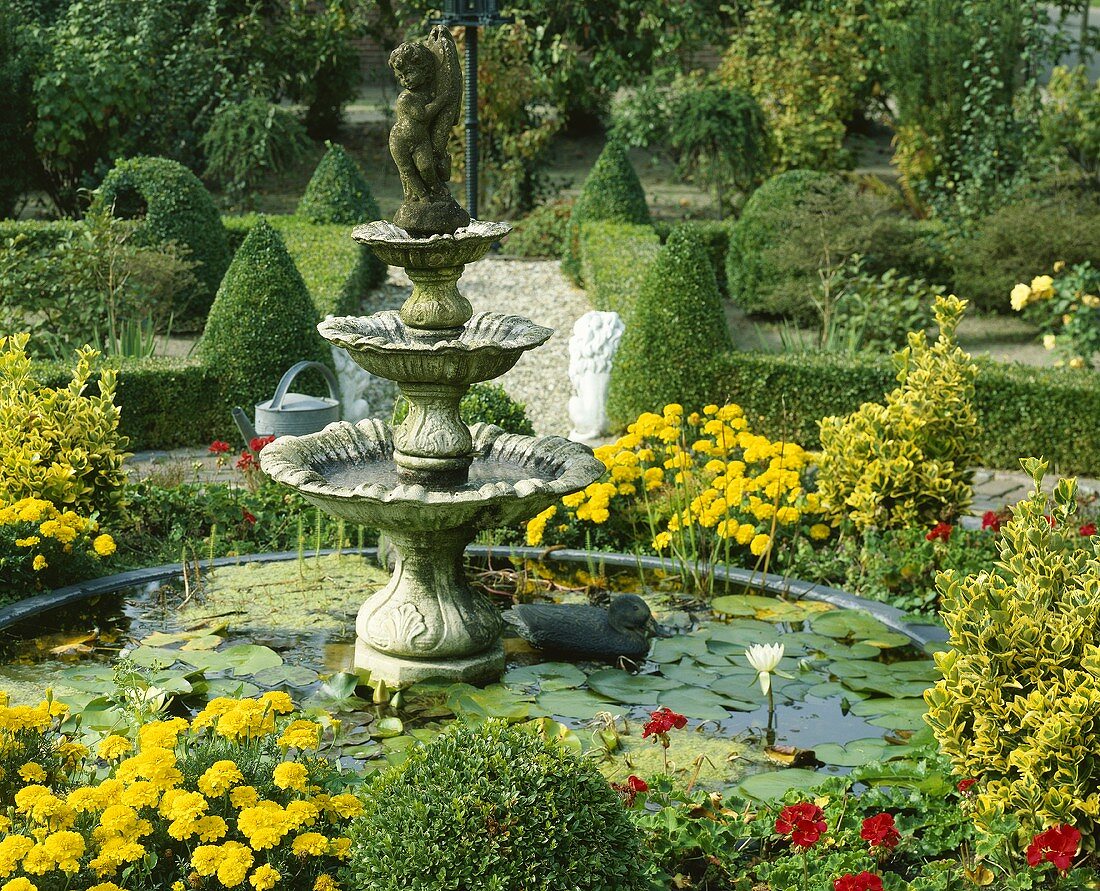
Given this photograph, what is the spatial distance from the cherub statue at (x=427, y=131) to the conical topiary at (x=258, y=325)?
15.4 feet

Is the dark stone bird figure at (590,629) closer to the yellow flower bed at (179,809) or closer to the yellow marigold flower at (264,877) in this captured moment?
the yellow flower bed at (179,809)

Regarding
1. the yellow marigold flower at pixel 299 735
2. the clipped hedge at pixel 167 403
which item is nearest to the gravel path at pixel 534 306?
the clipped hedge at pixel 167 403

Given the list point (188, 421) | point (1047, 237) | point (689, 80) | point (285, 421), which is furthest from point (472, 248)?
point (689, 80)

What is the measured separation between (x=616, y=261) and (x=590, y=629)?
6660mm

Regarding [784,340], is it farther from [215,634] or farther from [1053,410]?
[215,634]

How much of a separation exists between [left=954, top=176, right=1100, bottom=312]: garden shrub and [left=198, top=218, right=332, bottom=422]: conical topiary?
627cm

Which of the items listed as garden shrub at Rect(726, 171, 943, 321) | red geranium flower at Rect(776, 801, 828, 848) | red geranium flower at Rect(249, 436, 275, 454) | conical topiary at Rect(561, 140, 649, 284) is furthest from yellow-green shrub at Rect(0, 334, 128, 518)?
conical topiary at Rect(561, 140, 649, 284)

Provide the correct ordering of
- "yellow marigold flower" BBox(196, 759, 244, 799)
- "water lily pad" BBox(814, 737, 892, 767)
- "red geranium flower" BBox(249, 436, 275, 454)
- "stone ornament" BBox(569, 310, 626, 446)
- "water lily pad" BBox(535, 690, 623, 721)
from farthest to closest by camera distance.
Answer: "stone ornament" BBox(569, 310, 626, 446) < "red geranium flower" BBox(249, 436, 275, 454) < "water lily pad" BBox(535, 690, 623, 721) < "water lily pad" BBox(814, 737, 892, 767) < "yellow marigold flower" BBox(196, 759, 244, 799)

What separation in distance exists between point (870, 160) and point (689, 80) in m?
4.32

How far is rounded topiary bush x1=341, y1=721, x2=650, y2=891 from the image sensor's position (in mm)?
3346

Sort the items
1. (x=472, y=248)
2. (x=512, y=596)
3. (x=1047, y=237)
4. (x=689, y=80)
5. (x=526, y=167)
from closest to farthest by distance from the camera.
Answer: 1. (x=472, y=248)
2. (x=512, y=596)
3. (x=1047, y=237)
4. (x=526, y=167)
5. (x=689, y=80)

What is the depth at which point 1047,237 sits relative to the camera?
1217 centimetres

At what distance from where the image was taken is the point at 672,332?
31.7 feet

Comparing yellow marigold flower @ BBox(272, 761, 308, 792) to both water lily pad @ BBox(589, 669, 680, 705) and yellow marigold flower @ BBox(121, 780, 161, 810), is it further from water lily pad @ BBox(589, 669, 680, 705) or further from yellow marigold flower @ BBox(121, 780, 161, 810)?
water lily pad @ BBox(589, 669, 680, 705)
